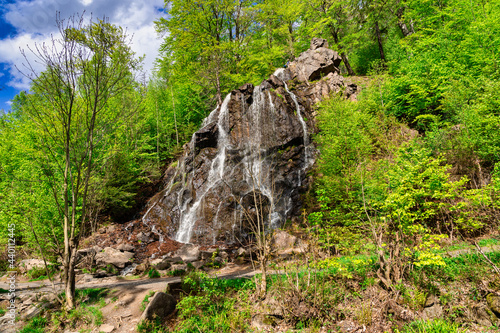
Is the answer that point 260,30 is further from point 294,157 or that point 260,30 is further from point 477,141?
point 477,141

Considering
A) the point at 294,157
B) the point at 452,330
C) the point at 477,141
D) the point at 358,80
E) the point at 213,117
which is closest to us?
the point at 452,330

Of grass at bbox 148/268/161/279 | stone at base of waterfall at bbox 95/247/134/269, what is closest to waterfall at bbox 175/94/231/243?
stone at base of waterfall at bbox 95/247/134/269

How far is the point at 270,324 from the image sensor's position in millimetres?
4609

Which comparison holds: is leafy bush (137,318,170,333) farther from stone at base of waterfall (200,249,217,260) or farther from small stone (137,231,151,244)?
small stone (137,231,151,244)

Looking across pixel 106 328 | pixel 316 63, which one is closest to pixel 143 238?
pixel 106 328

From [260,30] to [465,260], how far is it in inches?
883

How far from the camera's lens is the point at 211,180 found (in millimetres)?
14344

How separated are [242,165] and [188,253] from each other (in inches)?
249

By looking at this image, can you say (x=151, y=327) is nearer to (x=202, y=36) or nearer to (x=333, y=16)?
(x=202, y=36)

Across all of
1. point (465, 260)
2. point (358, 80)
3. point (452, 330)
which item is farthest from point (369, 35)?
point (452, 330)

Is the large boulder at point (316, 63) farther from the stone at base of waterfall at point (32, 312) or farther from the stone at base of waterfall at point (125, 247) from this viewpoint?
the stone at base of waterfall at point (32, 312)

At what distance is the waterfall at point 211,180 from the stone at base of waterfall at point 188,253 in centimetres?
117

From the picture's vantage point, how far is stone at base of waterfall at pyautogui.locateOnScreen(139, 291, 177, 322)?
4791 millimetres

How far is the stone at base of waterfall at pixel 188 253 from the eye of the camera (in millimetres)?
10325
